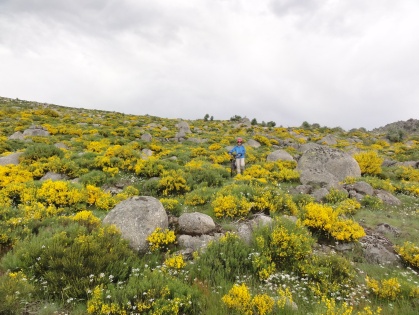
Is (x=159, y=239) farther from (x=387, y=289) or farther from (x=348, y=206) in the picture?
(x=348, y=206)

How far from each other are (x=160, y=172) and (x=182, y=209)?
4062 millimetres

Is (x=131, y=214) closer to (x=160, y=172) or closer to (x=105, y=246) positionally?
(x=105, y=246)

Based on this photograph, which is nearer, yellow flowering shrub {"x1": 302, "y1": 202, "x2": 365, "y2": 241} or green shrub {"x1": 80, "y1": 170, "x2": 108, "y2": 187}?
yellow flowering shrub {"x1": 302, "y1": 202, "x2": 365, "y2": 241}

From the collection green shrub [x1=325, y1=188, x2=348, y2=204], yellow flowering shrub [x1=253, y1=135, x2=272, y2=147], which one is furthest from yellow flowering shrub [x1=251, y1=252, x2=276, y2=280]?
yellow flowering shrub [x1=253, y1=135, x2=272, y2=147]

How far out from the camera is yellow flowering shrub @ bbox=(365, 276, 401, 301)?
5523 mm

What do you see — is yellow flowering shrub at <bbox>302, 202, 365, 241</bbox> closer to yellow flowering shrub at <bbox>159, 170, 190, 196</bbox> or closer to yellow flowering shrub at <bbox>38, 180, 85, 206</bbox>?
yellow flowering shrub at <bbox>159, 170, 190, 196</bbox>

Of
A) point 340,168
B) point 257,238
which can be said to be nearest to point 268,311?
point 257,238

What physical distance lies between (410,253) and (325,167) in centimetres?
753

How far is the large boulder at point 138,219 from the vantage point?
279 inches

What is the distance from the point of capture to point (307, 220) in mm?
8180

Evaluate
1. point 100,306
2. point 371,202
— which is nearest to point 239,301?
point 100,306

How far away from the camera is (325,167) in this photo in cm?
1430

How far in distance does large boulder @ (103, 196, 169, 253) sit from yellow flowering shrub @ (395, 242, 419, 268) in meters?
6.23

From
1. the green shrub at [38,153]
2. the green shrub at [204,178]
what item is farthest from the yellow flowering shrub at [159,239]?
the green shrub at [38,153]
